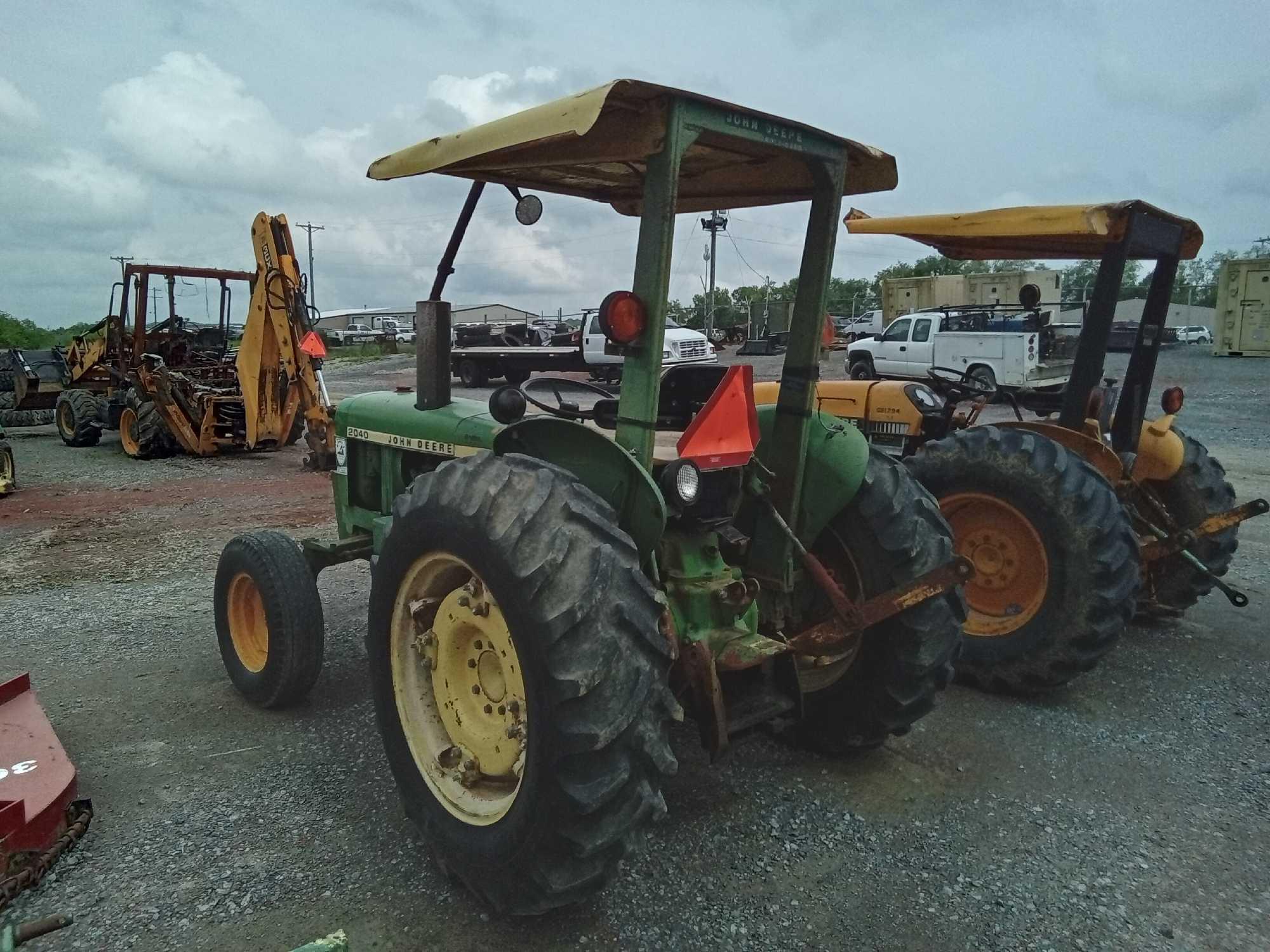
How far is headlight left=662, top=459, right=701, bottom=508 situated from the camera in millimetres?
2660

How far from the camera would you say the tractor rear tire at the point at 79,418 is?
45.6 ft

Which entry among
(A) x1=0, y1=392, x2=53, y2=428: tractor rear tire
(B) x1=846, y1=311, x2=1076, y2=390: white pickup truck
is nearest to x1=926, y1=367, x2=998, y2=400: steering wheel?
(B) x1=846, y1=311, x2=1076, y2=390: white pickup truck

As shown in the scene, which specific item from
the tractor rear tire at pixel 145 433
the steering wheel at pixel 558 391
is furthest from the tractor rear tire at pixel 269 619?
the tractor rear tire at pixel 145 433

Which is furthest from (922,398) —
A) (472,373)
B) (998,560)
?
(472,373)

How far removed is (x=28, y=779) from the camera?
3088 mm

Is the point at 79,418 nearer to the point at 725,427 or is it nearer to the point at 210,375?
the point at 210,375

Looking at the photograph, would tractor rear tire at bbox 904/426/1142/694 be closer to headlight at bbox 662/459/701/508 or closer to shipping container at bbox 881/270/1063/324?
headlight at bbox 662/459/701/508

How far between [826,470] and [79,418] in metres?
14.0

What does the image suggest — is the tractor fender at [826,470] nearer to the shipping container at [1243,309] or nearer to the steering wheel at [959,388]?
the steering wheel at [959,388]

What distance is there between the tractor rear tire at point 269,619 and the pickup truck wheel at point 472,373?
21.8m

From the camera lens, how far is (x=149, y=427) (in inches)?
487

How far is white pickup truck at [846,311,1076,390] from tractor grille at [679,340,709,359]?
3.64 meters

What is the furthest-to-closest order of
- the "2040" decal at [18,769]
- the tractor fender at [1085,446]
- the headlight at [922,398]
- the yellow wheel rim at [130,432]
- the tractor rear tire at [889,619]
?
the yellow wheel rim at [130,432] < the headlight at [922,398] < the tractor fender at [1085,446] < the tractor rear tire at [889,619] < the "2040" decal at [18,769]

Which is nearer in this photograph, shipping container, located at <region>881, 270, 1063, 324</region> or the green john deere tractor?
the green john deere tractor
